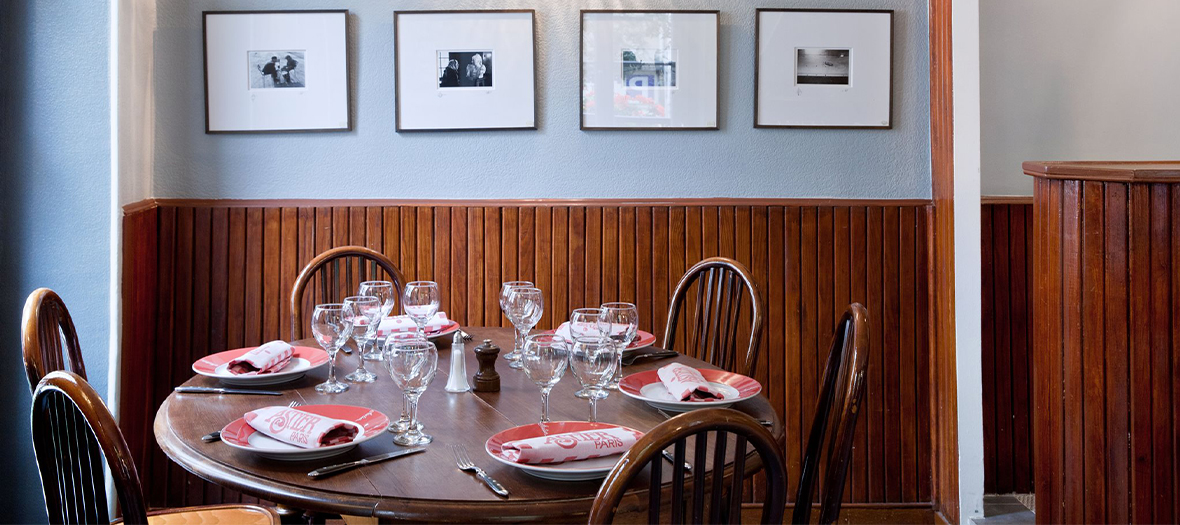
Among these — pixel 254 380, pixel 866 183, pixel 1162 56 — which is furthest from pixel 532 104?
pixel 1162 56

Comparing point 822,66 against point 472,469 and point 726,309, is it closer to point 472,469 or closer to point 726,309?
point 726,309

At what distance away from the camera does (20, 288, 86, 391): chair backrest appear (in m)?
1.85

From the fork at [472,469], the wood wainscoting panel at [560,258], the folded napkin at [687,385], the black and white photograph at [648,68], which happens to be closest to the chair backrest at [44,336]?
the fork at [472,469]

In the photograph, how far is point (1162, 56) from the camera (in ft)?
12.6

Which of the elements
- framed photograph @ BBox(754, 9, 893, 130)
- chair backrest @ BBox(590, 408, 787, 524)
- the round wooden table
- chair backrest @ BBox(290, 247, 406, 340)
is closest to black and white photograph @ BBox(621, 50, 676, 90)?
framed photograph @ BBox(754, 9, 893, 130)

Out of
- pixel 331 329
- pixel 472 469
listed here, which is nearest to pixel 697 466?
pixel 472 469

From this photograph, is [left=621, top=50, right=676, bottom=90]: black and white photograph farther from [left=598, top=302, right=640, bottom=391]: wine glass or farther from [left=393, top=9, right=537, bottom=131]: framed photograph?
[left=598, top=302, right=640, bottom=391]: wine glass

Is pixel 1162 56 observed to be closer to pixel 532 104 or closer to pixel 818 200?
pixel 818 200

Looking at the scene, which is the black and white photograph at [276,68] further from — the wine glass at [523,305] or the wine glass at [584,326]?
the wine glass at [584,326]

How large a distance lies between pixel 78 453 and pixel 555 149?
7.75 feet

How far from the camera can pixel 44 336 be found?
1.96 m

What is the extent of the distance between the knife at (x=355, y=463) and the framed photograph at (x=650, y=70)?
2.10m

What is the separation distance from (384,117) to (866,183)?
184 centimetres

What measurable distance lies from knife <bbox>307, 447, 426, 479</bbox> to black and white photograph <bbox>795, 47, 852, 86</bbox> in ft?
7.90
